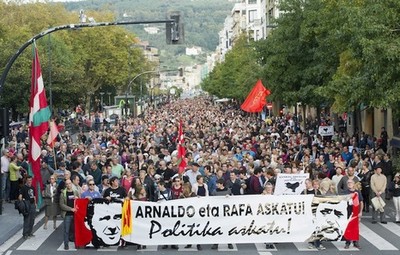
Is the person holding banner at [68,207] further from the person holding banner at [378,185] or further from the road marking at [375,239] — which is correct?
the person holding banner at [378,185]

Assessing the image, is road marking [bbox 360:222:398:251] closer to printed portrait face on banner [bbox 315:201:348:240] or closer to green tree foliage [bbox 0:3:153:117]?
printed portrait face on banner [bbox 315:201:348:240]

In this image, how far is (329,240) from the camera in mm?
17438

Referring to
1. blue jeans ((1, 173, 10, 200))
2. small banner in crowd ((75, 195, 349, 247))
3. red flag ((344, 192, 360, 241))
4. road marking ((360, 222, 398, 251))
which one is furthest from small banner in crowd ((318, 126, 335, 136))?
small banner in crowd ((75, 195, 349, 247))

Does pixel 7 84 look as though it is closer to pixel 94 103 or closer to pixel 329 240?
pixel 329 240

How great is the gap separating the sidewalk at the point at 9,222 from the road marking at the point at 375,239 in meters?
7.25

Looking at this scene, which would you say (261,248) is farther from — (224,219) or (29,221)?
(29,221)

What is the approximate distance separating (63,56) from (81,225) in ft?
203

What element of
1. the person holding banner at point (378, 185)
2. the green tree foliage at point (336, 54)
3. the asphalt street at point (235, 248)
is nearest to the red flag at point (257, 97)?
the green tree foliage at point (336, 54)

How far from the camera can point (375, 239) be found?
1834 centimetres

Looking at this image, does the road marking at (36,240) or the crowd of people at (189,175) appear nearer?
the road marking at (36,240)

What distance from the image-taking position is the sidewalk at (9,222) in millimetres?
19062

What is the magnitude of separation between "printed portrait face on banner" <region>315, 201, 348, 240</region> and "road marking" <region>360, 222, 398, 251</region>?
2.68 feet

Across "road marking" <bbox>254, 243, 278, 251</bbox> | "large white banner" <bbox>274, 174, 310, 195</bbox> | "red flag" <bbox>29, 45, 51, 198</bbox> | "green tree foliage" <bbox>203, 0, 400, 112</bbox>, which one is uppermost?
"green tree foliage" <bbox>203, 0, 400, 112</bbox>

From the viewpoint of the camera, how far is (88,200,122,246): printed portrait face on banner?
56.6 feet
